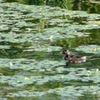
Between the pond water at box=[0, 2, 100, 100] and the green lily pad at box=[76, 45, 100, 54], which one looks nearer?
the pond water at box=[0, 2, 100, 100]

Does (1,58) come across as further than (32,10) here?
No

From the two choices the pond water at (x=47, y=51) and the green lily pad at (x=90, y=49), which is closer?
the pond water at (x=47, y=51)

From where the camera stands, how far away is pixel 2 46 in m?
16.0

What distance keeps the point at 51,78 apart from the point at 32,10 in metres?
10.5

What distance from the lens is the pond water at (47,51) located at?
Answer: 38.8 feet

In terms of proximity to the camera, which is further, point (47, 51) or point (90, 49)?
point (90, 49)

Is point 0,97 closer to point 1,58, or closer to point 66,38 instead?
point 1,58

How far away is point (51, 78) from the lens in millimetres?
12648

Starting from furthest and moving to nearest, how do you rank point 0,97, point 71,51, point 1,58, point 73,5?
point 73,5, point 71,51, point 1,58, point 0,97

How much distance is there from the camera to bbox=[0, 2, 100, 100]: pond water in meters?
11.8

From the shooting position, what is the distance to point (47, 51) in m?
15.4

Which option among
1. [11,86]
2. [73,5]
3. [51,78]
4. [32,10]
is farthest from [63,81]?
[73,5]

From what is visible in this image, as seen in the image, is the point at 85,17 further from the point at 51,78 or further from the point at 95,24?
the point at 51,78

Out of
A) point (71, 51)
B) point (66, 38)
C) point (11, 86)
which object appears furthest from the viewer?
point (66, 38)
